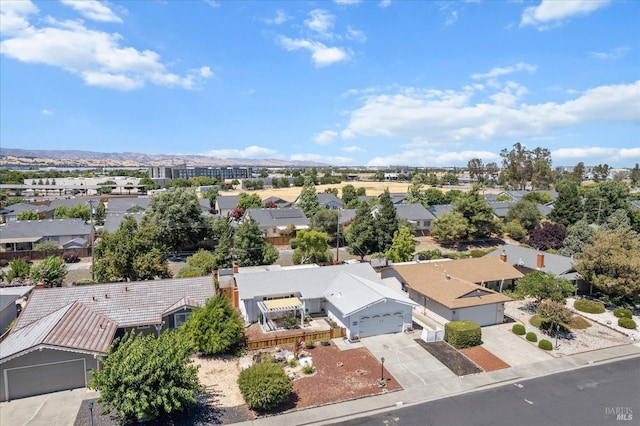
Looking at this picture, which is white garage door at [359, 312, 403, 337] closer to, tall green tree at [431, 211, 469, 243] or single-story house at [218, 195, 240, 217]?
tall green tree at [431, 211, 469, 243]

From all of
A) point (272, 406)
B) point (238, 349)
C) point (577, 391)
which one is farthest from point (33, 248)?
point (577, 391)

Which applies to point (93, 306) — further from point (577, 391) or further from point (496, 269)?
point (496, 269)

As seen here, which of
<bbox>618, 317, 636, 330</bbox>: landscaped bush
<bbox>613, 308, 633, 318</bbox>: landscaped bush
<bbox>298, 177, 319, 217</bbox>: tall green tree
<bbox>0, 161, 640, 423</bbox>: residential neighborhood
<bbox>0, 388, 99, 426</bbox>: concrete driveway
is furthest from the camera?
<bbox>298, 177, 319, 217</bbox>: tall green tree

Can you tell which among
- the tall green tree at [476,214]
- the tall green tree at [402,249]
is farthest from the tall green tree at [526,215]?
the tall green tree at [402,249]

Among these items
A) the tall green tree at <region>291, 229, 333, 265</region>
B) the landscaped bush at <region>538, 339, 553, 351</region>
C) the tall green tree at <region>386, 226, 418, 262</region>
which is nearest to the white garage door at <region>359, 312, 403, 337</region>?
the landscaped bush at <region>538, 339, 553, 351</region>

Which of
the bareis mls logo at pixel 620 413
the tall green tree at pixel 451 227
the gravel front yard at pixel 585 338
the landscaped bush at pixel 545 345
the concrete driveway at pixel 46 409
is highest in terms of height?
the tall green tree at pixel 451 227

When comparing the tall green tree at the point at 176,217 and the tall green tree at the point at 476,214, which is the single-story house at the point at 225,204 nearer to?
the tall green tree at the point at 176,217
